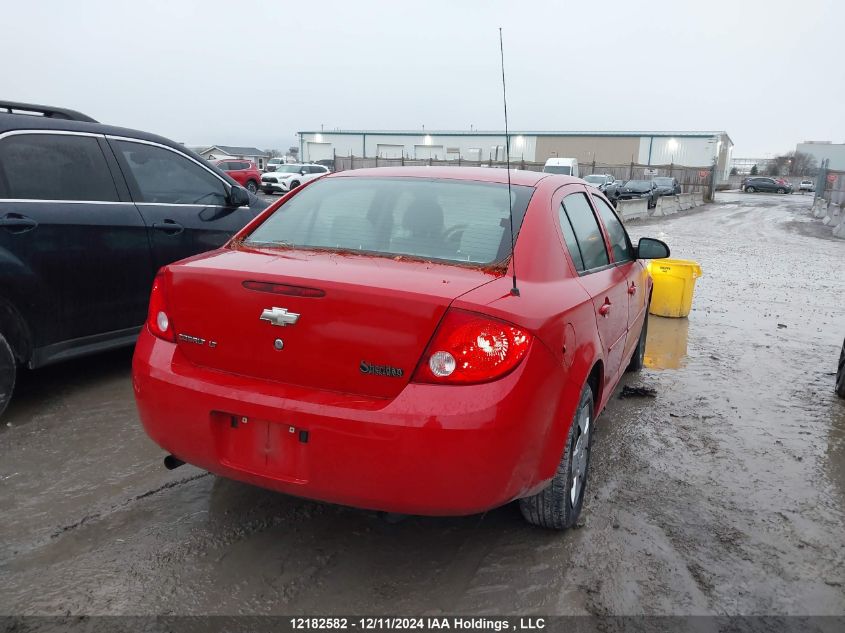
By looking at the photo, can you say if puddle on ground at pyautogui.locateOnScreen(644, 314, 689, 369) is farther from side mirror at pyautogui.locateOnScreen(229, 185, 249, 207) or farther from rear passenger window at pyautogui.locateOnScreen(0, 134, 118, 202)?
rear passenger window at pyautogui.locateOnScreen(0, 134, 118, 202)

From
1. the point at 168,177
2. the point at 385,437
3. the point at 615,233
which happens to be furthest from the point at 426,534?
the point at 168,177

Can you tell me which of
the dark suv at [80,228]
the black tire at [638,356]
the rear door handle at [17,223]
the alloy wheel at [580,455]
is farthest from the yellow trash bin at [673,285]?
the rear door handle at [17,223]

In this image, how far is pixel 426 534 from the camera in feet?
9.57

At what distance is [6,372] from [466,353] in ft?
9.62

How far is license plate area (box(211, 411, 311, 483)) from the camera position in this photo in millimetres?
2324

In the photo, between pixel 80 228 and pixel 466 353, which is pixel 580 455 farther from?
pixel 80 228

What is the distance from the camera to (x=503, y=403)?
2.24 meters

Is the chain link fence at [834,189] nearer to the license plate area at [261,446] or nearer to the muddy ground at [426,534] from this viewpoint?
the muddy ground at [426,534]

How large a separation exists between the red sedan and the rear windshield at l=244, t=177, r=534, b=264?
14 mm

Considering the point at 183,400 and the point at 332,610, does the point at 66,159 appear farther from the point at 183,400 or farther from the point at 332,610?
the point at 332,610

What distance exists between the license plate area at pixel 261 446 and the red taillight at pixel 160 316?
45 centimetres

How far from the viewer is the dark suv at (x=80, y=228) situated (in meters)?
3.81

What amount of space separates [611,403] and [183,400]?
3230mm

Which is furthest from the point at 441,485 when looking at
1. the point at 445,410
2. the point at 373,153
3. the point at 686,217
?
the point at 373,153
